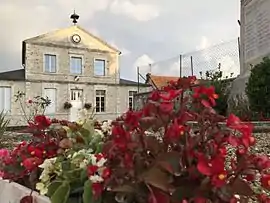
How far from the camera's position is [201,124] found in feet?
4.41

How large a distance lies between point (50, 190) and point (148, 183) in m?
0.55

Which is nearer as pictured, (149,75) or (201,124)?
(201,124)

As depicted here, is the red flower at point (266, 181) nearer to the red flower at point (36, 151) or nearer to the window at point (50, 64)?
the red flower at point (36, 151)

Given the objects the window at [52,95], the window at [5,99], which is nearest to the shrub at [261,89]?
the window at [52,95]

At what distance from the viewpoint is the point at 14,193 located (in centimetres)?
204

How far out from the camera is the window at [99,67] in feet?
95.3

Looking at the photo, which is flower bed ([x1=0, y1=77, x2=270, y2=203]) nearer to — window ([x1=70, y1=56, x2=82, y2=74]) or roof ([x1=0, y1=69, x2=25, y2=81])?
roof ([x1=0, y1=69, x2=25, y2=81])

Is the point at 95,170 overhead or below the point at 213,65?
below

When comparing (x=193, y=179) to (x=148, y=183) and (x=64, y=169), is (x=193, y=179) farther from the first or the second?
(x=64, y=169)

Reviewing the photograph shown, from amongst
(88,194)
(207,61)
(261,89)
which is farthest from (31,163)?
(207,61)

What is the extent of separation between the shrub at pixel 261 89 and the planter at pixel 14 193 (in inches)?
253

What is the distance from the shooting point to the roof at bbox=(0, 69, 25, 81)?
1022 inches

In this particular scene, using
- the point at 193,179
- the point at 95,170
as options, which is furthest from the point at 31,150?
the point at 193,179

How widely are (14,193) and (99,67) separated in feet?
90.1
